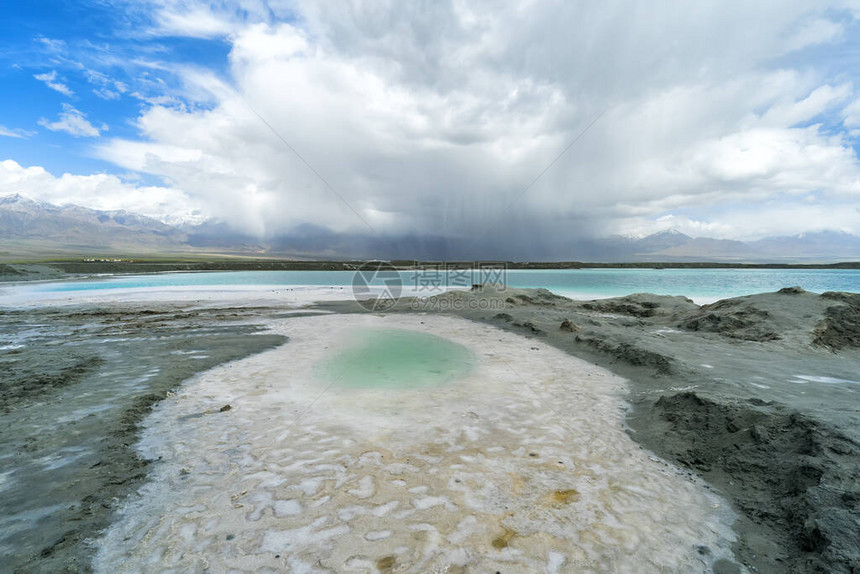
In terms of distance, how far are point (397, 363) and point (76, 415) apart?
7.40 meters

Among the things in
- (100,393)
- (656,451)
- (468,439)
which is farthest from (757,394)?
(100,393)

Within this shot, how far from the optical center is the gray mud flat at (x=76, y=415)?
396cm

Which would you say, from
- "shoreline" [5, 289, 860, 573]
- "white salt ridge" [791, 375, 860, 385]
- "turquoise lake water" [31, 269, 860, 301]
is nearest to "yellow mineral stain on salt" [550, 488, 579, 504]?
"shoreline" [5, 289, 860, 573]

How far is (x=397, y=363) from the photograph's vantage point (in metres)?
11.6

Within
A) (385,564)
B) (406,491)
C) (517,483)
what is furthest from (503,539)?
(406,491)

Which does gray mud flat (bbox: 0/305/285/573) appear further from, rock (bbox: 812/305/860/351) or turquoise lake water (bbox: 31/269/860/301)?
turquoise lake water (bbox: 31/269/860/301)

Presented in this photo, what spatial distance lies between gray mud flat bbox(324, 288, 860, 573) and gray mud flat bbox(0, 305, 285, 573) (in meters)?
7.10

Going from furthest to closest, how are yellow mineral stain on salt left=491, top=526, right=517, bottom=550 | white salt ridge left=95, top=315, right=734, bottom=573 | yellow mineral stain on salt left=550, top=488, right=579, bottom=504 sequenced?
1. yellow mineral stain on salt left=550, top=488, right=579, bottom=504
2. yellow mineral stain on salt left=491, top=526, right=517, bottom=550
3. white salt ridge left=95, top=315, right=734, bottom=573

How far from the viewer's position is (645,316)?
22844 mm

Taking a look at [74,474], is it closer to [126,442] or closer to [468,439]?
[126,442]

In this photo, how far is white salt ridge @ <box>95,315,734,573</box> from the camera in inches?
144

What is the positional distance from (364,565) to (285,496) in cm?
161

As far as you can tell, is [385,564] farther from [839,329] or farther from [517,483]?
[839,329]

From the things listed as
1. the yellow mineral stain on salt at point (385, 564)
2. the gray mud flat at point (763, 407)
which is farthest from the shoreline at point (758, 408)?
the yellow mineral stain on salt at point (385, 564)
